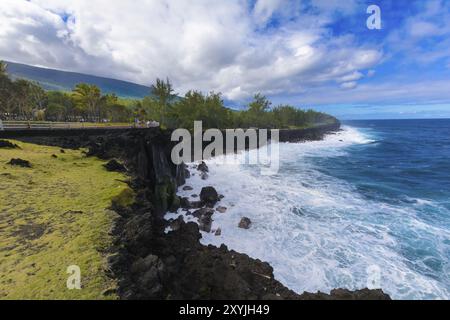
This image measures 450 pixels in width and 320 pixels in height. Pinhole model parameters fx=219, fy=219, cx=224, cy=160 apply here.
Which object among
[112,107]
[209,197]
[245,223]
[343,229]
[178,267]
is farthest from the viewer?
[112,107]

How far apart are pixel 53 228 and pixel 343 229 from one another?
19.7 metres

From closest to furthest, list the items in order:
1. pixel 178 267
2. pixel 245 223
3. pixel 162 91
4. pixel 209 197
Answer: pixel 178 267, pixel 245 223, pixel 209 197, pixel 162 91

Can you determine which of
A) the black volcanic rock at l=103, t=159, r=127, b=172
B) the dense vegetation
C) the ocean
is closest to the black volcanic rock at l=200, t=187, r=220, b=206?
the ocean

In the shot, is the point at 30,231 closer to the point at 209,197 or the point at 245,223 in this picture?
the point at 245,223

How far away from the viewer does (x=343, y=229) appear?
18.5 m

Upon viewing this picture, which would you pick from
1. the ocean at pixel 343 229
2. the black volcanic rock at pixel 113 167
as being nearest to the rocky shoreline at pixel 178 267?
the black volcanic rock at pixel 113 167

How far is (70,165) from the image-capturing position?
1753cm

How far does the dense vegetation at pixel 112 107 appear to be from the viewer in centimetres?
5101

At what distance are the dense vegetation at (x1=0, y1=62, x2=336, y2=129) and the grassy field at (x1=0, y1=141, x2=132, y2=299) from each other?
3333 cm

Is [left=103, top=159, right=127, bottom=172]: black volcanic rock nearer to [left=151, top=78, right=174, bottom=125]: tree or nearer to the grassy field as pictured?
the grassy field

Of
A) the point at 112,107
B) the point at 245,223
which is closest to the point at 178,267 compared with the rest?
the point at 245,223

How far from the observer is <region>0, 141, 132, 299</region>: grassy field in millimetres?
6309

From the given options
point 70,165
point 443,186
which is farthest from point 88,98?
point 443,186

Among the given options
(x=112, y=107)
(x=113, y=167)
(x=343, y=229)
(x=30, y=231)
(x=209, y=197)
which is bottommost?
(x=343, y=229)
